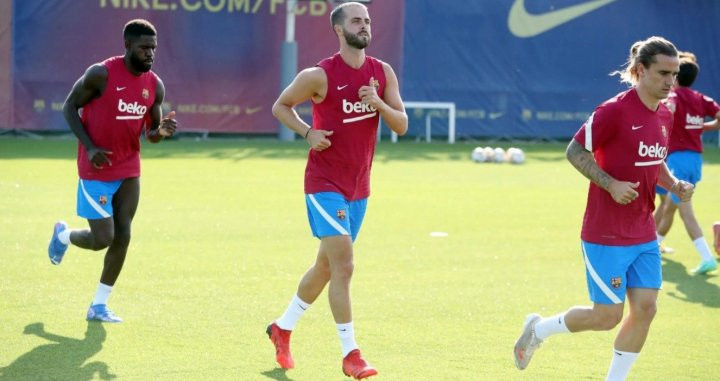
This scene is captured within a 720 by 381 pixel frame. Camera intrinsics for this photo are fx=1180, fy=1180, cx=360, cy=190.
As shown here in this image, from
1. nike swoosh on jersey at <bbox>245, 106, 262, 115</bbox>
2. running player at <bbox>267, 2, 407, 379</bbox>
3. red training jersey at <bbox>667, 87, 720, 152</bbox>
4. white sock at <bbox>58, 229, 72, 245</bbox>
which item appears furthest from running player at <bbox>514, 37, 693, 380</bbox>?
nike swoosh on jersey at <bbox>245, 106, 262, 115</bbox>

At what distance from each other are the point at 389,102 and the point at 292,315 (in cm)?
156

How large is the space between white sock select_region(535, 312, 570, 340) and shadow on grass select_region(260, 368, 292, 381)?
1.60 meters

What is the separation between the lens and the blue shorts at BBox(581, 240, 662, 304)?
6.88 m

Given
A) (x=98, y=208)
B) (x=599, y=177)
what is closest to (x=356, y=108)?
(x=599, y=177)

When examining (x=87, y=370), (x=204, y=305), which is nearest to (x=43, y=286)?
(x=204, y=305)

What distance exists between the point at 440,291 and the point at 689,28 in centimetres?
2173

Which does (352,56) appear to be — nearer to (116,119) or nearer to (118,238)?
(116,119)

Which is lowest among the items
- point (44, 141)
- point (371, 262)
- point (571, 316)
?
point (44, 141)

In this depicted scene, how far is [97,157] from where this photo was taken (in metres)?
8.67

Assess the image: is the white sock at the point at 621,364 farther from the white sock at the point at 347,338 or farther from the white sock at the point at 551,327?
the white sock at the point at 347,338

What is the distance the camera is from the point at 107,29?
25703 mm

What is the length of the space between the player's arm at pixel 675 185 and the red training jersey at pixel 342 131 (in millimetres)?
1847

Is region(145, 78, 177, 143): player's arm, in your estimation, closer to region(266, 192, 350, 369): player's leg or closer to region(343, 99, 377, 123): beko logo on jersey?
region(266, 192, 350, 369): player's leg

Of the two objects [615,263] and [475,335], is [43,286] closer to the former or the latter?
[475,335]
